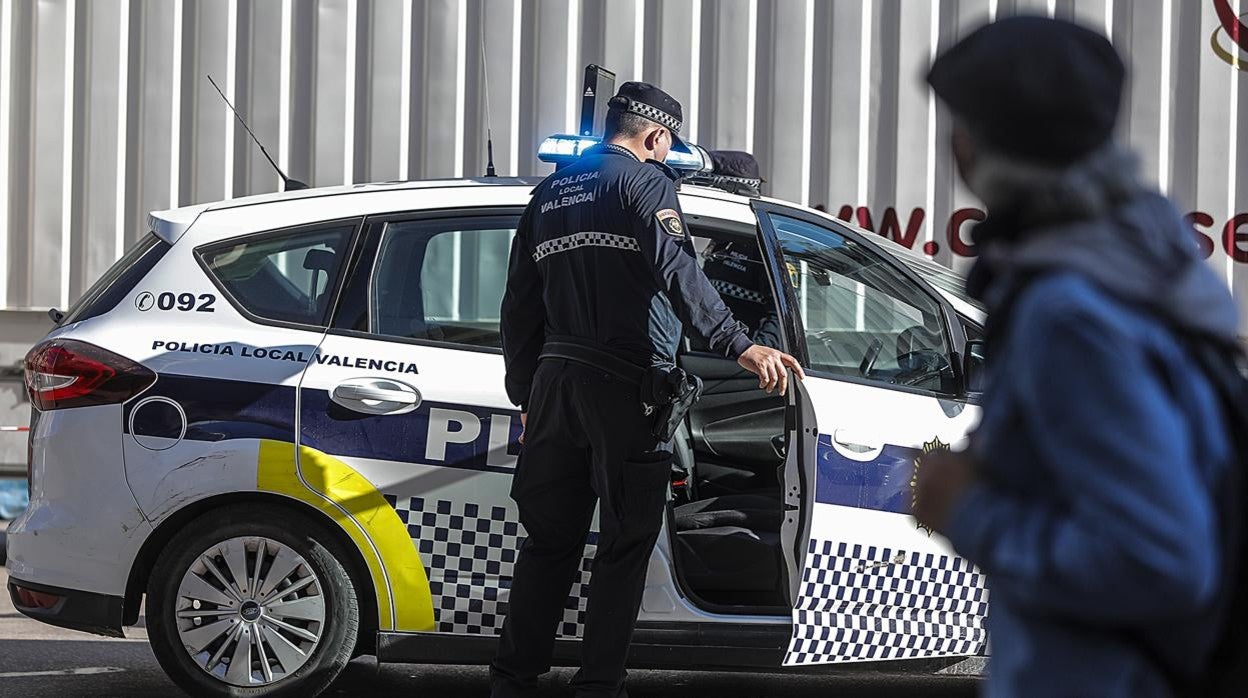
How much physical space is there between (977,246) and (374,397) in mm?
2629

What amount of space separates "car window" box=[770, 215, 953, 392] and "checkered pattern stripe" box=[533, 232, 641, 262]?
582mm

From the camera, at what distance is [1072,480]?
1.27m

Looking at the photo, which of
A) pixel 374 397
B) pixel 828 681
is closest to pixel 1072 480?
pixel 374 397

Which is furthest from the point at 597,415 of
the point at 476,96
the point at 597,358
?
the point at 476,96

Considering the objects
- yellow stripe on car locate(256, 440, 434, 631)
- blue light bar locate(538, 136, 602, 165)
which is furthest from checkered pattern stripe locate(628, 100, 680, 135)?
yellow stripe on car locate(256, 440, 434, 631)

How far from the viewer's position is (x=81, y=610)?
12.9 feet

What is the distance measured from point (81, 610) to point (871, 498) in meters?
2.10

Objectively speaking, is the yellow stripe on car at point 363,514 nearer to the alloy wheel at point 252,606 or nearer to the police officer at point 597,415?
the alloy wheel at point 252,606

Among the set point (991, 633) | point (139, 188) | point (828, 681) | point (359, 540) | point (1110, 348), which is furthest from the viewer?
point (139, 188)

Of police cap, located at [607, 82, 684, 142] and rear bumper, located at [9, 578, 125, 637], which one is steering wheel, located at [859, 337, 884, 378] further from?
rear bumper, located at [9, 578, 125, 637]

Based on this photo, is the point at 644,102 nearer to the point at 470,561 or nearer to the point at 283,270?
the point at 283,270

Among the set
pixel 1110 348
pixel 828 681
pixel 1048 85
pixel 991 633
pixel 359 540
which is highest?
pixel 1048 85

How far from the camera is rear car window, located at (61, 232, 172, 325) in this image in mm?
4059

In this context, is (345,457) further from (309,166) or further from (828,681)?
(309,166)
